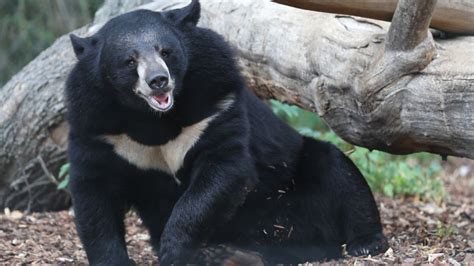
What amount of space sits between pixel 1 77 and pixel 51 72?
12.7ft

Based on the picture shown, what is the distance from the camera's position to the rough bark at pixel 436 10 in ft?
14.6

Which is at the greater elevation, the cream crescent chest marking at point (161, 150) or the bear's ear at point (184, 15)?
the bear's ear at point (184, 15)

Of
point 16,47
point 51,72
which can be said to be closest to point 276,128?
point 51,72

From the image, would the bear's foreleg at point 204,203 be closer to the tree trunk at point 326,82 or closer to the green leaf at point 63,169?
the tree trunk at point 326,82

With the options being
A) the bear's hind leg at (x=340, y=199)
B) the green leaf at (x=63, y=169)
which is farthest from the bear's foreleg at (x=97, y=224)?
the green leaf at (x=63, y=169)

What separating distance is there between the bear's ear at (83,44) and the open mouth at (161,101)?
0.59 m

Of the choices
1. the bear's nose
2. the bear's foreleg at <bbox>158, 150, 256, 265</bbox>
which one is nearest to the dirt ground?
the bear's foreleg at <bbox>158, 150, 256, 265</bbox>

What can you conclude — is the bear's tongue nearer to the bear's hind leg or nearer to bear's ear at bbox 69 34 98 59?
bear's ear at bbox 69 34 98 59

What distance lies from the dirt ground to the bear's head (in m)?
1.28

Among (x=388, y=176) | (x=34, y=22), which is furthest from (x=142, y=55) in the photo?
(x=34, y=22)

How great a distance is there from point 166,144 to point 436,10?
1.69 m

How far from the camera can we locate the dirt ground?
15.0ft

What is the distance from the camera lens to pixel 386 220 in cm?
652

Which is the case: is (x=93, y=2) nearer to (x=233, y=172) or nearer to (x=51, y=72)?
(x=51, y=72)
